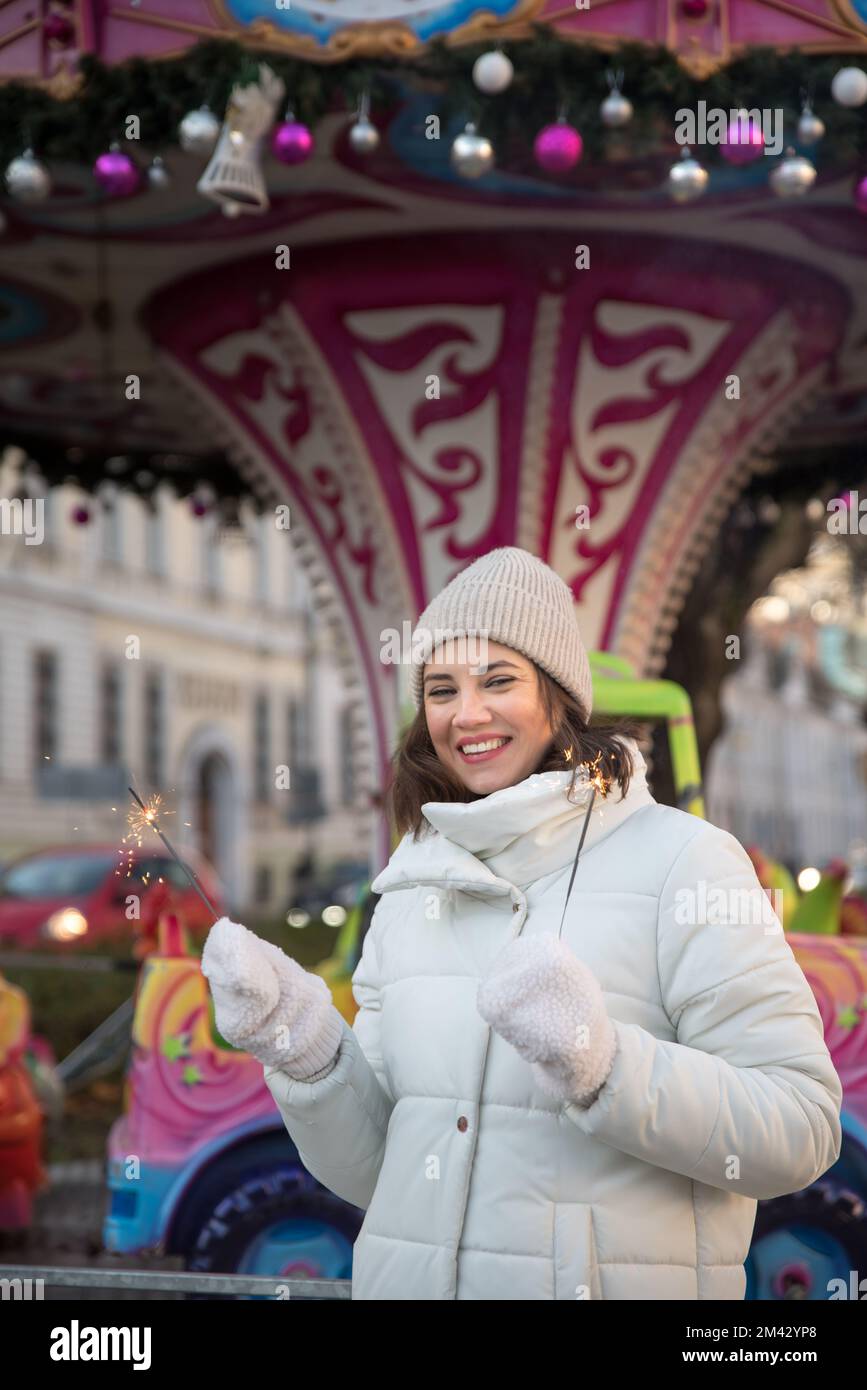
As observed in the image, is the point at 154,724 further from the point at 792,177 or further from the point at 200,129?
the point at 792,177

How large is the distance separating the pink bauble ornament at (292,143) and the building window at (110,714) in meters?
26.1

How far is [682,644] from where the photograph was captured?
37.9 feet

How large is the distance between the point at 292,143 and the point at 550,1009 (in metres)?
4.04

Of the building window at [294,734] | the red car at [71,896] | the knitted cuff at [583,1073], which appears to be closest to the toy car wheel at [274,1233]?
the knitted cuff at [583,1073]

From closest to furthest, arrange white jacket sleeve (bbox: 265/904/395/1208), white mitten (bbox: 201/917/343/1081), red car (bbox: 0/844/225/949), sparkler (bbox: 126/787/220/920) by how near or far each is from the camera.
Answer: white mitten (bbox: 201/917/343/1081) < white jacket sleeve (bbox: 265/904/395/1208) < sparkler (bbox: 126/787/220/920) < red car (bbox: 0/844/225/949)

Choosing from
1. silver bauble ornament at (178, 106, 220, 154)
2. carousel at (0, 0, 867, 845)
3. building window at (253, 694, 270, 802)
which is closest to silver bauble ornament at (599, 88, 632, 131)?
carousel at (0, 0, 867, 845)

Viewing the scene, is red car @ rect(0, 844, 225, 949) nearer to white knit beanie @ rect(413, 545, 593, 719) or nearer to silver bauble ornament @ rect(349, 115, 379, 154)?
silver bauble ornament @ rect(349, 115, 379, 154)

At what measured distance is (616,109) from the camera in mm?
5422

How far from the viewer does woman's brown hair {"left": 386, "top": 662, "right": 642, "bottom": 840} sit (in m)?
2.51

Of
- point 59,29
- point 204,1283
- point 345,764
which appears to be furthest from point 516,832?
point 345,764

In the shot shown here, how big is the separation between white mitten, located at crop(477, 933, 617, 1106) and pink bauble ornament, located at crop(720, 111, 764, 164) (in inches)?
154

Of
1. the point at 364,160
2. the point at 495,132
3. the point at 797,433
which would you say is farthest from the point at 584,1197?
the point at 797,433

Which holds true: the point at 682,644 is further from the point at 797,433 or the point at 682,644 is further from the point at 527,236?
the point at 527,236

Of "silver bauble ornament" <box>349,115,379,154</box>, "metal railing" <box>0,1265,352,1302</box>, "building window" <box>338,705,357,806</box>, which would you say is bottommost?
"metal railing" <box>0,1265,352,1302</box>
